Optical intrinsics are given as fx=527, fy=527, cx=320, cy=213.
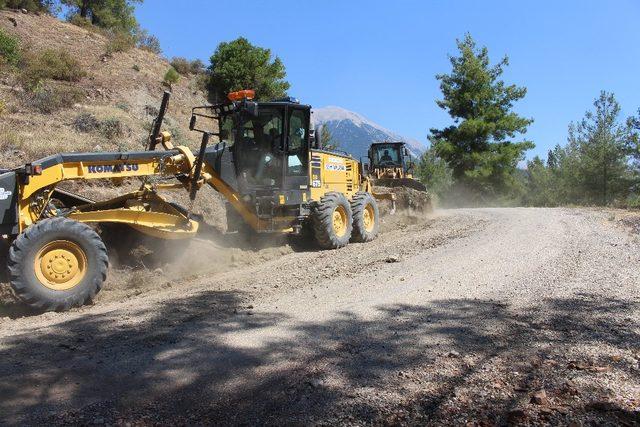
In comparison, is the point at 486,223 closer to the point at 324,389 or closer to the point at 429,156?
the point at 324,389

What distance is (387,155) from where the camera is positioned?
23875 mm

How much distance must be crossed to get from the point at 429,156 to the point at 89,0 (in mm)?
30235

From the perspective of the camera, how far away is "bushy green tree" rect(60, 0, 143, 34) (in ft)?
126

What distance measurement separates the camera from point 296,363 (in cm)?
412

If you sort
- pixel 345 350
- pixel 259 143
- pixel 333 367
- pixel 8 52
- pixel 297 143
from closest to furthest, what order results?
pixel 333 367 < pixel 345 350 < pixel 259 143 < pixel 297 143 < pixel 8 52

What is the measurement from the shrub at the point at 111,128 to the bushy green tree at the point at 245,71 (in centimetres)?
1610

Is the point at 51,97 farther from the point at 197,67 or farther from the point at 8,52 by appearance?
the point at 197,67

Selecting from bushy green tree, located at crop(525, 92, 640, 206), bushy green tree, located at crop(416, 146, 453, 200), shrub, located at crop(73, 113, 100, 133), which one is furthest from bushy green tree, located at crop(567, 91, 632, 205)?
shrub, located at crop(73, 113, 100, 133)

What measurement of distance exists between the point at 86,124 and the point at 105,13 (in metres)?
27.3

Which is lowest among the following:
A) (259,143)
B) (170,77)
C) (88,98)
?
(259,143)

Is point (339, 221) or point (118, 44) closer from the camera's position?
point (339, 221)

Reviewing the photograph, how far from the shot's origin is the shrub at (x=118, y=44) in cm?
2976

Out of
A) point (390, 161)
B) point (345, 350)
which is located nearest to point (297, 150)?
point (345, 350)

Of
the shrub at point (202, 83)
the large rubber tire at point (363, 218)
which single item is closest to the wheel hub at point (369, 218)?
the large rubber tire at point (363, 218)
